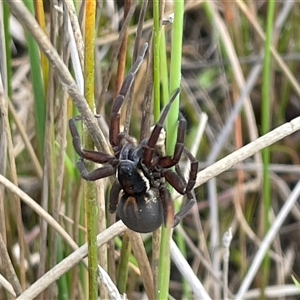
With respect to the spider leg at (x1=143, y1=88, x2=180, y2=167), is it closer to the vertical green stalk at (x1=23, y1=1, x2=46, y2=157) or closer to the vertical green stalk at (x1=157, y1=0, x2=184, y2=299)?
the vertical green stalk at (x1=157, y1=0, x2=184, y2=299)

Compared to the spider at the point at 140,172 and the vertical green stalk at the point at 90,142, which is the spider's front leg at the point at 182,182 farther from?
the vertical green stalk at the point at 90,142

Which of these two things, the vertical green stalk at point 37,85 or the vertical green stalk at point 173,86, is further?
the vertical green stalk at point 37,85

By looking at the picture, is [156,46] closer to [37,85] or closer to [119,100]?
[119,100]

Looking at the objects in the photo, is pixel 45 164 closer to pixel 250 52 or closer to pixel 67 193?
pixel 67 193

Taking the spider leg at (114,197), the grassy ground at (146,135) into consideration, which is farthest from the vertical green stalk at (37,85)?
the spider leg at (114,197)

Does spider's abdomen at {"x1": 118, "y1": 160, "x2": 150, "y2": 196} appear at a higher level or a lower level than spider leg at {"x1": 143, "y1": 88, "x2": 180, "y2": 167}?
lower

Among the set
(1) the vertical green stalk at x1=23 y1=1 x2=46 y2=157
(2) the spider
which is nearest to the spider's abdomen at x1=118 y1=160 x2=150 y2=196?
(2) the spider

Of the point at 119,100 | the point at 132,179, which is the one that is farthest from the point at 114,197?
the point at 119,100
